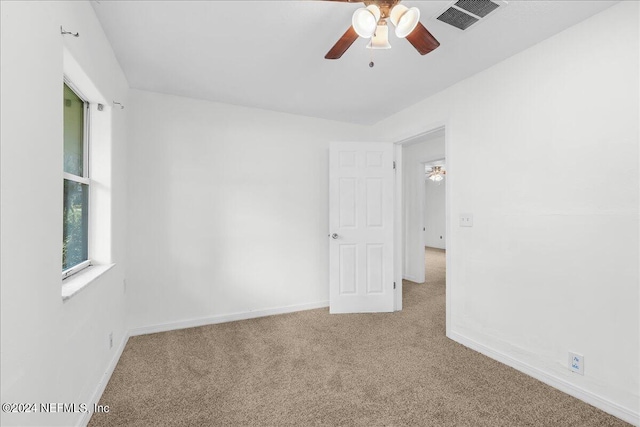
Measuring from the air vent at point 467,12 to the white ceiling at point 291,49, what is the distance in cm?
6

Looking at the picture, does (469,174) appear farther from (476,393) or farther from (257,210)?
(257,210)

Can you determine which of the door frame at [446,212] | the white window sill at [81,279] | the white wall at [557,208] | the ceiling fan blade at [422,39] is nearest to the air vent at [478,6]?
the ceiling fan blade at [422,39]

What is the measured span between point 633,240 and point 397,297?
7.39ft

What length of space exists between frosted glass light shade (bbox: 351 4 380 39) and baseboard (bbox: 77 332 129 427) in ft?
8.38

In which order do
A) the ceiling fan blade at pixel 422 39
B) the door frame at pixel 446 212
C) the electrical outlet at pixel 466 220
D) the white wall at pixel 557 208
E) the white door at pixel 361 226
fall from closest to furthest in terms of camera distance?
the ceiling fan blade at pixel 422 39 < the white wall at pixel 557 208 < the electrical outlet at pixel 466 220 < the door frame at pixel 446 212 < the white door at pixel 361 226

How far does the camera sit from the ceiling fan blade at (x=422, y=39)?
1622 mm

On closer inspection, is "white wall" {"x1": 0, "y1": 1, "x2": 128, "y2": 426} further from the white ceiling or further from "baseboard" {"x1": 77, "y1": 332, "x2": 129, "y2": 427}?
the white ceiling

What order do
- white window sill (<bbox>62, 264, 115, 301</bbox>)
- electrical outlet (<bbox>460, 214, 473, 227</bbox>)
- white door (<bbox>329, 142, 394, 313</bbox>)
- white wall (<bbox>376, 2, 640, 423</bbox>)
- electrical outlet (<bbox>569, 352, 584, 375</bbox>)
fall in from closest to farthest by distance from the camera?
white window sill (<bbox>62, 264, 115, 301</bbox>) → white wall (<bbox>376, 2, 640, 423</bbox>) → electrical outlet (<bbox>569, 352, 584, 375</bbox>) → electrical outlet (<bbox>460, 214, 473, 227</bbox>) → white door (<bbox>329, 142, 394, 313</bbox>)

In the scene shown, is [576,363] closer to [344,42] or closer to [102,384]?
[344,42]

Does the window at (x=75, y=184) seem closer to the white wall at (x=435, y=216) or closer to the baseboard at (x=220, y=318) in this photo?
the baseboard at (x=220, y=318)

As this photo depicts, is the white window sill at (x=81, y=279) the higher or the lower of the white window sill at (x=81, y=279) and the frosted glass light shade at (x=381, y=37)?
the lower

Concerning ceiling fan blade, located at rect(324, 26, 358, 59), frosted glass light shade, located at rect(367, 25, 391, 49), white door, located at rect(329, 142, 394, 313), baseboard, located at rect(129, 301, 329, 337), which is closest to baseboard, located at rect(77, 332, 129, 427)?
baseboard, located at rect(129, 301, 329, 337)

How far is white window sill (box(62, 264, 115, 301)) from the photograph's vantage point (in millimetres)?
1480

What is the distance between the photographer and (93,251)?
212cm
